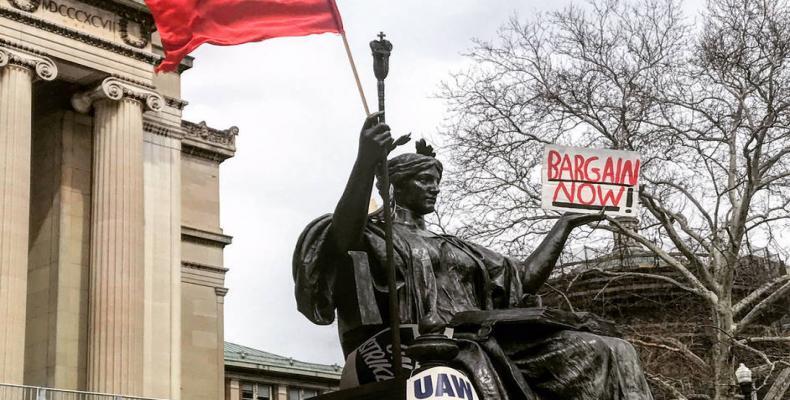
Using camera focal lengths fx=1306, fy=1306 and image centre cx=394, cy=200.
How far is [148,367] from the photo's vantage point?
30.4 metres

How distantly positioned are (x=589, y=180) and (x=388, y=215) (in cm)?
131

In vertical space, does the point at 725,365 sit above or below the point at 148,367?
below

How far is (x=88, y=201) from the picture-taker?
103 feet

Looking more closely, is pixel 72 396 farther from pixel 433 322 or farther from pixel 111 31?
pixel 433 322

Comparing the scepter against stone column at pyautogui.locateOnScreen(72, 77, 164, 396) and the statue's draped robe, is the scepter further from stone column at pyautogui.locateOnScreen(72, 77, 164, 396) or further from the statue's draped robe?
stone column at pyautogui.locateOnScreen(72, 77, 164, 396)

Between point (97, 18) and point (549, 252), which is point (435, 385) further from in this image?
point (97, 18)

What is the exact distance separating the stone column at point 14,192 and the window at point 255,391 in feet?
88.3

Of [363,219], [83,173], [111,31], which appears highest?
[111,31]

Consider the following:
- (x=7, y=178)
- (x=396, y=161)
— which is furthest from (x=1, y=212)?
(x=396, y=161)

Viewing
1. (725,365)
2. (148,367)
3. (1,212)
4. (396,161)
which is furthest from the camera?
(148,367)

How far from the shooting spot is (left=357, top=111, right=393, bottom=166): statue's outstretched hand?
5113 mm

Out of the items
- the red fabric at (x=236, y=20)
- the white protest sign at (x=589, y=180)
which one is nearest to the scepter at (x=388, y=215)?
the white protest sign at (x=589, y=180)

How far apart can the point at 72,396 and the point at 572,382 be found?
24332 mm

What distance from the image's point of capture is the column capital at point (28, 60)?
28.7 meters
